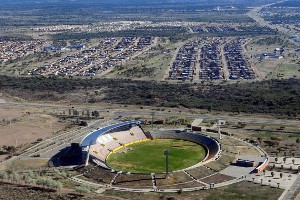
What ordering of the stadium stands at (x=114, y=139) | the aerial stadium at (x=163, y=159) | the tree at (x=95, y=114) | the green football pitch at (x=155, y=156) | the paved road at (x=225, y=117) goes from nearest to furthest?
the aerial stadium at (x=163, y=159) < the green football pitch at (x=155, y=156) < the stadium stands at (x=114, y=139) < the paved road at (x=225, y=117) < the tree at (x=95, y=114)

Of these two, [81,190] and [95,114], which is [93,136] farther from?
[95,114]

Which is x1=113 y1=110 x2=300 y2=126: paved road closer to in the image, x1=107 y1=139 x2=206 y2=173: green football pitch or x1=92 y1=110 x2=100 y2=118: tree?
x1=92 y1=110 x2=100 y2=118: tree

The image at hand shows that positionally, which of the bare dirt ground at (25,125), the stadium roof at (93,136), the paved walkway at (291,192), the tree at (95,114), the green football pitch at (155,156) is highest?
the stadium roof at (93,136)

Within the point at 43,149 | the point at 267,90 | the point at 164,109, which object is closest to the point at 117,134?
the point at 43,149

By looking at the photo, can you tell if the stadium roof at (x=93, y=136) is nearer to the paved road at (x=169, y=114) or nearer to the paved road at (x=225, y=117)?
the paved road at (x=225, y=117)

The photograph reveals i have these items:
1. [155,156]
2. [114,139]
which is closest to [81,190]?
[155,156]

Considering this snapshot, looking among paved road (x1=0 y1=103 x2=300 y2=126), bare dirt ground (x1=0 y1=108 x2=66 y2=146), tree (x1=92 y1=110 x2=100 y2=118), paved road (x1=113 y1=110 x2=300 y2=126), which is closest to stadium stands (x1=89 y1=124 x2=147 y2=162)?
bare dirt ground (x1=0 y1=108 x2=66 y2=146)

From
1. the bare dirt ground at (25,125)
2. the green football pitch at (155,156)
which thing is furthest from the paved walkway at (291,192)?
the bare dirt ground at (25,125)

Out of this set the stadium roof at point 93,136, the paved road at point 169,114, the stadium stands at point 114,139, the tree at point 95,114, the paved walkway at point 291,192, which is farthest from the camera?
the tree at point 95,114
